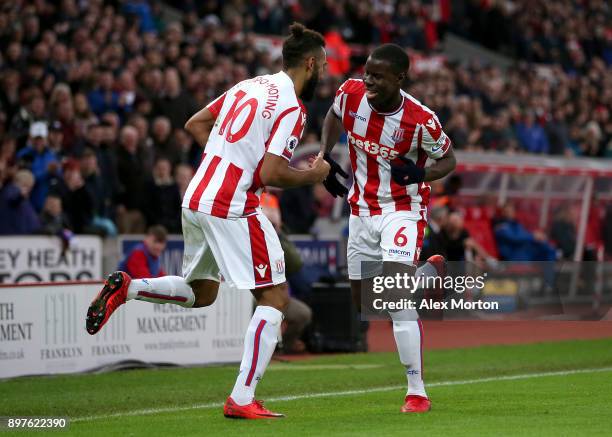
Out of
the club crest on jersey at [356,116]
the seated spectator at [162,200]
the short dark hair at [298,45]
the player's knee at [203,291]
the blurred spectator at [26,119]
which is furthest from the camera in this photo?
the seated spectator at [162,200]

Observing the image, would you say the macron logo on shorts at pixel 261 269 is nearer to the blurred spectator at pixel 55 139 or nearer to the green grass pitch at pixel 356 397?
the green grass pitch at pixel 356 397

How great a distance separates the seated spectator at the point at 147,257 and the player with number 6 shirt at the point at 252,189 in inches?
208

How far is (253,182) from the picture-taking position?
27.1 ft

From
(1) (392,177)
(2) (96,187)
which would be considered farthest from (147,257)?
(1) (392,177)

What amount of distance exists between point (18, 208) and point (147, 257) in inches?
83.7

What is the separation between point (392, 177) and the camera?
8.93 metres

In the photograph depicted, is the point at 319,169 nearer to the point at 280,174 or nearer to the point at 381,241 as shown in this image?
the point at 280,174

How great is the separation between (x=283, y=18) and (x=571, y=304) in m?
9.49

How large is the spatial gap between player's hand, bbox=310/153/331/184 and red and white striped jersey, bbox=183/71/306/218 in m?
0.17

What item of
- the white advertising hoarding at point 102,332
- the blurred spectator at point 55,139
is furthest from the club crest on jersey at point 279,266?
the blurred spectator at point 55,139

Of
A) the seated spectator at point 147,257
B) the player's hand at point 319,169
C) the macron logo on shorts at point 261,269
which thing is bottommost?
the seated spectator at point 147,257

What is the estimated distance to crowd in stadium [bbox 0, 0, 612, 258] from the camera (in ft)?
51.8

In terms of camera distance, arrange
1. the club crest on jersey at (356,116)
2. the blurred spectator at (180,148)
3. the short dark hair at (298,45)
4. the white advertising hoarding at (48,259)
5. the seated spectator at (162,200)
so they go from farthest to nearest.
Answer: the blurred spectator at (180,148) → the seated spectator at (162,200) → the white advertising hoarding at (48,259) → the club crest on jersey at (356,116) → the short dark hair at (298,45)

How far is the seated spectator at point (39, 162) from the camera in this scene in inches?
616
